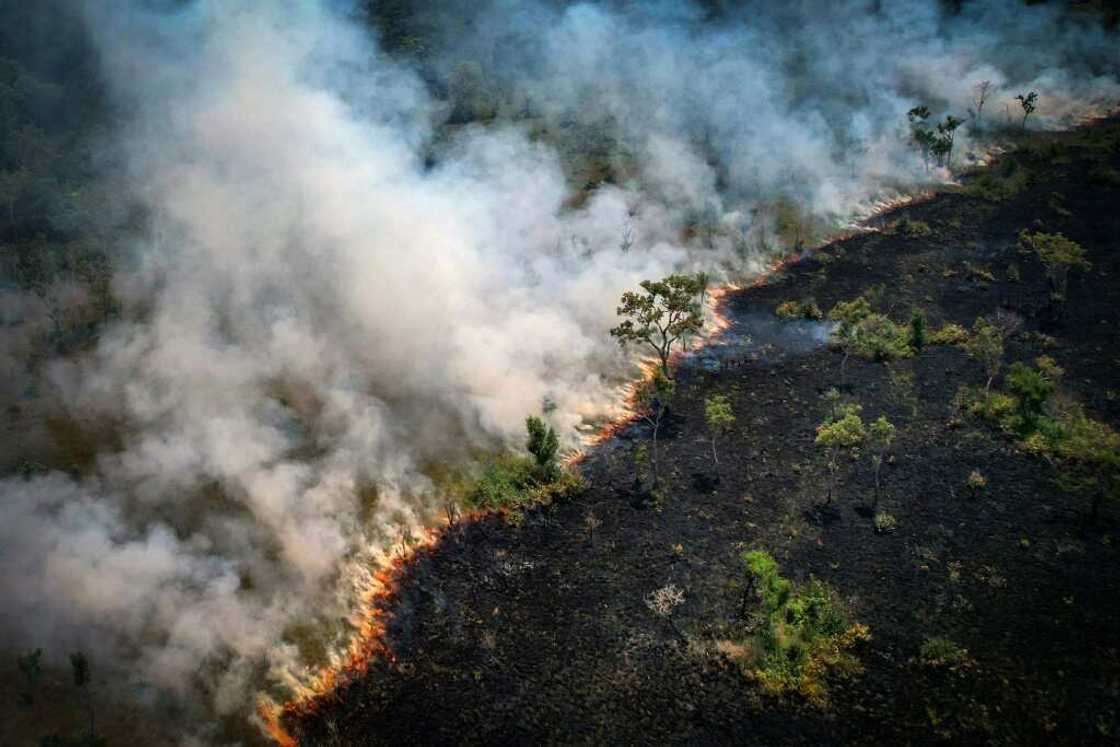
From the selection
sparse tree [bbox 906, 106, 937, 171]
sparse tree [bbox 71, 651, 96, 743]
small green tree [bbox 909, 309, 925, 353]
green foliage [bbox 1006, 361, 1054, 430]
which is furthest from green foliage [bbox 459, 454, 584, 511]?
sparse tree [bbox 906, 106, 937, 171]

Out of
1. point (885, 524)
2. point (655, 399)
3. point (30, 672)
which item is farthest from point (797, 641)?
point (30, 672)

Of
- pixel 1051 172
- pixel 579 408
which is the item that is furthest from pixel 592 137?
pixel 1051 172

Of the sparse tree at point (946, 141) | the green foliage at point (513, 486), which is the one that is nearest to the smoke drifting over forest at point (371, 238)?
the green foliage at point (513, 486)

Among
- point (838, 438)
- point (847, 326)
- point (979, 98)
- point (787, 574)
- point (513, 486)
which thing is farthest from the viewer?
point (979, 98)

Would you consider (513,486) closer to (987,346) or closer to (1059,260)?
(987,346)

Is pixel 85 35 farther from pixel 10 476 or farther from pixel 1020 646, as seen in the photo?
pixel 1020 646

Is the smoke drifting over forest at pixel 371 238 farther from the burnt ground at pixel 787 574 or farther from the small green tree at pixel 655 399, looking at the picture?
the burnt ground at pixel 787 574

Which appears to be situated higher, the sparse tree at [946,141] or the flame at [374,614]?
the sparse tree at [946,141]
